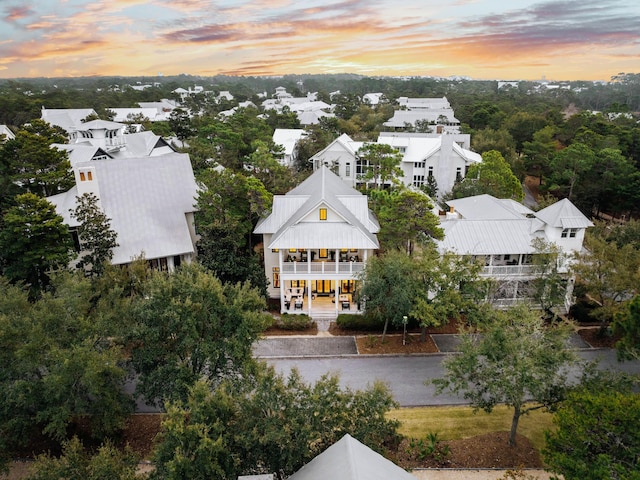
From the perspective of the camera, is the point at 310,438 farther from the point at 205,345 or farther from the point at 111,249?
the point at 111,249

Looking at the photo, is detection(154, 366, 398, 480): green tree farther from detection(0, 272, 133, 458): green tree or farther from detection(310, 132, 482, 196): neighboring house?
detection(310, 132, 482, 196): neighboring house

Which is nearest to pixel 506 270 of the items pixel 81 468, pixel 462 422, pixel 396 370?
pixel 396 370

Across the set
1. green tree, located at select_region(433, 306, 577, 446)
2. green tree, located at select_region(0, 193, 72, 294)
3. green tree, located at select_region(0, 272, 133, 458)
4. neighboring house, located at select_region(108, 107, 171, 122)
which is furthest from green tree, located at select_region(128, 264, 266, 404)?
neighboring house, located at select_region(108, 107, 171, 122)

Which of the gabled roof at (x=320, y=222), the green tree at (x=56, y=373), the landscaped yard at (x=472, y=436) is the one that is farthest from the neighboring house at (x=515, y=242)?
the green tree at (x=56, y=373)

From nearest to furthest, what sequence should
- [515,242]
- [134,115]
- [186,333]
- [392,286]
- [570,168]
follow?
[186,333] < [392,286] < [515,242] < [570,168] < [134,115]

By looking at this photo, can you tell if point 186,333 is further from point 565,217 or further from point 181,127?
point 181,127

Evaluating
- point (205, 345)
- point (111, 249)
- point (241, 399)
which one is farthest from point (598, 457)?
point (111, 249)
